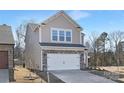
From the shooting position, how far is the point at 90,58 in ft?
43.4

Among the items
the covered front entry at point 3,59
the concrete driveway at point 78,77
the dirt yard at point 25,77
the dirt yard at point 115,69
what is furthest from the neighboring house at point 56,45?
the dirt yard at point 115,69

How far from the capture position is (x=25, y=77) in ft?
40.7

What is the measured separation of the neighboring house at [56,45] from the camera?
1330cm

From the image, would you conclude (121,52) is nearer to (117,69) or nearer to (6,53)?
(117,69)

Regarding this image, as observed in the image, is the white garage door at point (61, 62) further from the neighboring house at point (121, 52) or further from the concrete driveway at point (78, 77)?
the neighboring house at point (121, 52)

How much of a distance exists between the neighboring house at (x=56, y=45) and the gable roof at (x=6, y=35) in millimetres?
810

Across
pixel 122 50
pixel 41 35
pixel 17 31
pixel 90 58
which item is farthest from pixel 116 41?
pixel 17 31

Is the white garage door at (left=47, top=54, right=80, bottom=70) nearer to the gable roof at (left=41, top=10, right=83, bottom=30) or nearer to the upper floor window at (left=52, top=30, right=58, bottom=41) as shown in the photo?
the upper floor window at (left=52, top=30, right=58, bottom=41)

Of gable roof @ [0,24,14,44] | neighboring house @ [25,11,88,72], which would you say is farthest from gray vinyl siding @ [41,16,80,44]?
gable roof @ [0,24,14,44]

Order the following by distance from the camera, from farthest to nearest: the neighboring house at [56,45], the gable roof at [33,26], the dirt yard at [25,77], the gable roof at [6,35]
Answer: the gable roof at [33,26] → the neighboring house at [56,45] → the gable roof at [6,35] → the dirt yard at [25,77]
